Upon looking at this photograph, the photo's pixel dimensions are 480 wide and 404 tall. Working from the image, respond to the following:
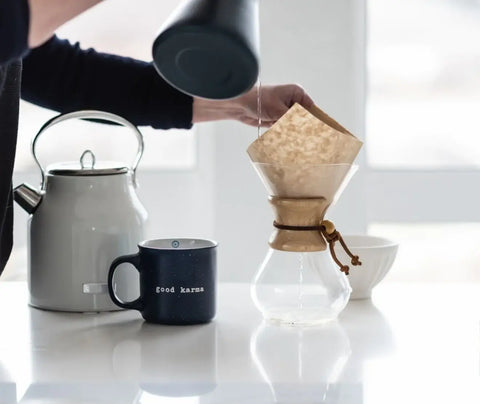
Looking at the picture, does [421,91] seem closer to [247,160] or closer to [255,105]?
[247,160]

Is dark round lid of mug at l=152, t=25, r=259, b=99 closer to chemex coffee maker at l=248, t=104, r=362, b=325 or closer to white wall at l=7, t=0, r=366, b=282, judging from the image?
chemex coffee maker at l=248, t=104, r=362, b=325

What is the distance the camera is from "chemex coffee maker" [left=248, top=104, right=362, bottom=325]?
3.80 feet

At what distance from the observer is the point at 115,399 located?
0.93 metres

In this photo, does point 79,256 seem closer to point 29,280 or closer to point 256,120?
point 29,280

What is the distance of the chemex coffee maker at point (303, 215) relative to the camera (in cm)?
116

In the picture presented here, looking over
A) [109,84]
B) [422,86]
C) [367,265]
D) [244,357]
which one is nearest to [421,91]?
[422,86]

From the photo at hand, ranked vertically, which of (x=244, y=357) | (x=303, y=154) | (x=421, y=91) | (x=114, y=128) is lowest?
(x=244, y=357)

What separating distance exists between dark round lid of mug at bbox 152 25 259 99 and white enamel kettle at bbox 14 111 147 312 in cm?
39

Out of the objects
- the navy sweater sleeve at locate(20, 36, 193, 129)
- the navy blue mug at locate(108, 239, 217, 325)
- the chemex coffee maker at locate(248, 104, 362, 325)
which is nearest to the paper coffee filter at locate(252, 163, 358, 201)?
the chemex coffee maker at locate(248, 104, 362, 325)

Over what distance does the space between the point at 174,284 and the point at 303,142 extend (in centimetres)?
23

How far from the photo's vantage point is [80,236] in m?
1.25

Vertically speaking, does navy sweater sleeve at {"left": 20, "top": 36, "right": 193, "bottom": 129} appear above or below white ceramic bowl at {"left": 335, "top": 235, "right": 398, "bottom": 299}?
above

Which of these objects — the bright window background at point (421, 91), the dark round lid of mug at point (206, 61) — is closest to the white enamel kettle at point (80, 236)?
the dark round lid of mug at point (206, 61)

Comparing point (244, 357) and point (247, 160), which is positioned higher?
point (247, 160)
